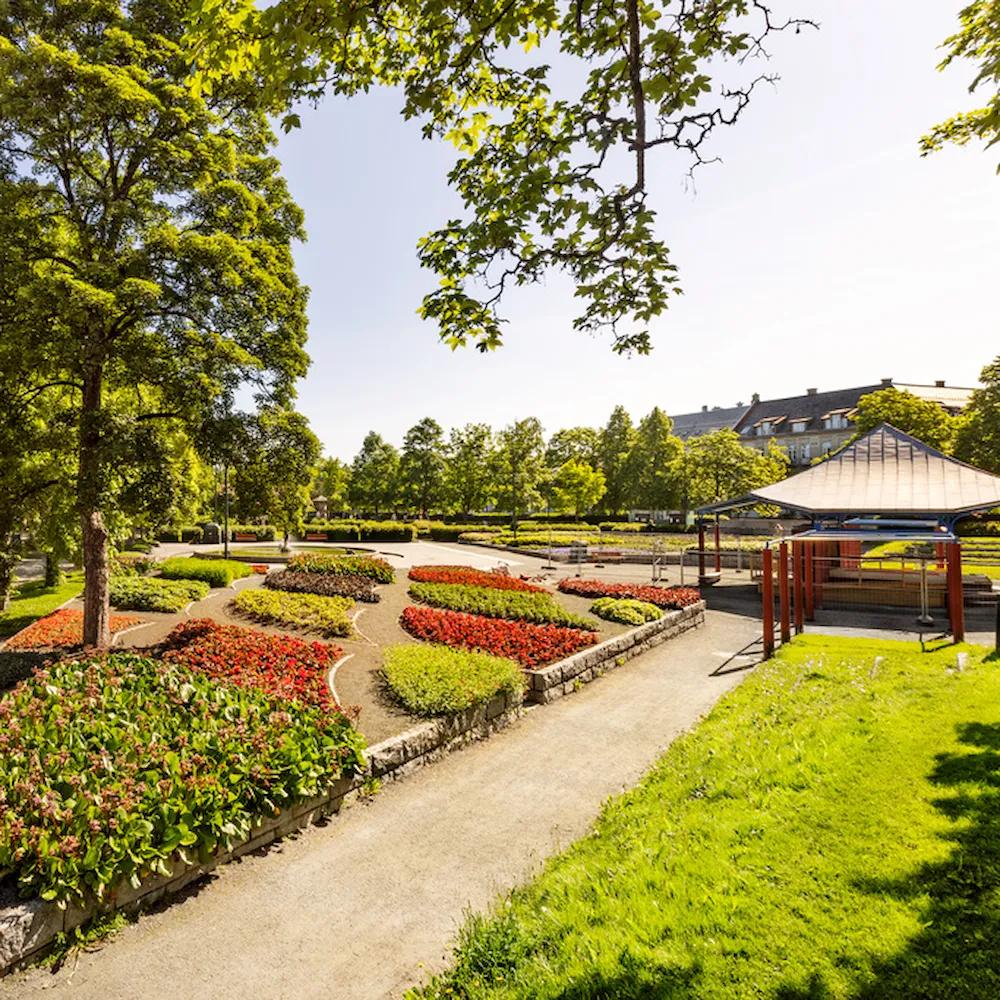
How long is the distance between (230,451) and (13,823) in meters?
7.40

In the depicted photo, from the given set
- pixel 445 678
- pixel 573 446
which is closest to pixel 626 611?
pixel 445 678

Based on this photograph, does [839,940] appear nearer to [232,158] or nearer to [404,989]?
[404,989]

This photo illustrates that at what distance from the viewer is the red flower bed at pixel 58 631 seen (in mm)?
12297

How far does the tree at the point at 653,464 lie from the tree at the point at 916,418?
63.0 feet

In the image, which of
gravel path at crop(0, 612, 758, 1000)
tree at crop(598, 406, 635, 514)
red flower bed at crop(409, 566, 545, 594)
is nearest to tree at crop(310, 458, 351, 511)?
tree at crop(598, 406, 635, 514)

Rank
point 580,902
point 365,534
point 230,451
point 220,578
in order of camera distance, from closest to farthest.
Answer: point 580,902 → point 230,451 → point 220,578 → point 365,534

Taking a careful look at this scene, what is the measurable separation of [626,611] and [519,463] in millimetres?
35916

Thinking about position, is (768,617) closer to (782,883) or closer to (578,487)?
(782,883)

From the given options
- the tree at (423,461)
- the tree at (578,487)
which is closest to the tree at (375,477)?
the tree at (423,461)

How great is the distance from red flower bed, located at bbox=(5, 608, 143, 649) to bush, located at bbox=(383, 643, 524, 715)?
7.23 meters

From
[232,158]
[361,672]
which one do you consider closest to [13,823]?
[361,672]

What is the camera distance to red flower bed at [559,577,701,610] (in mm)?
17391

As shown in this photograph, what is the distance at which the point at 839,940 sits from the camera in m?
3.80

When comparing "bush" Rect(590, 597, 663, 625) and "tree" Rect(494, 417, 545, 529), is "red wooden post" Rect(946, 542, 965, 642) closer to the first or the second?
"bush" Rect(590, 597, 663, 625)
